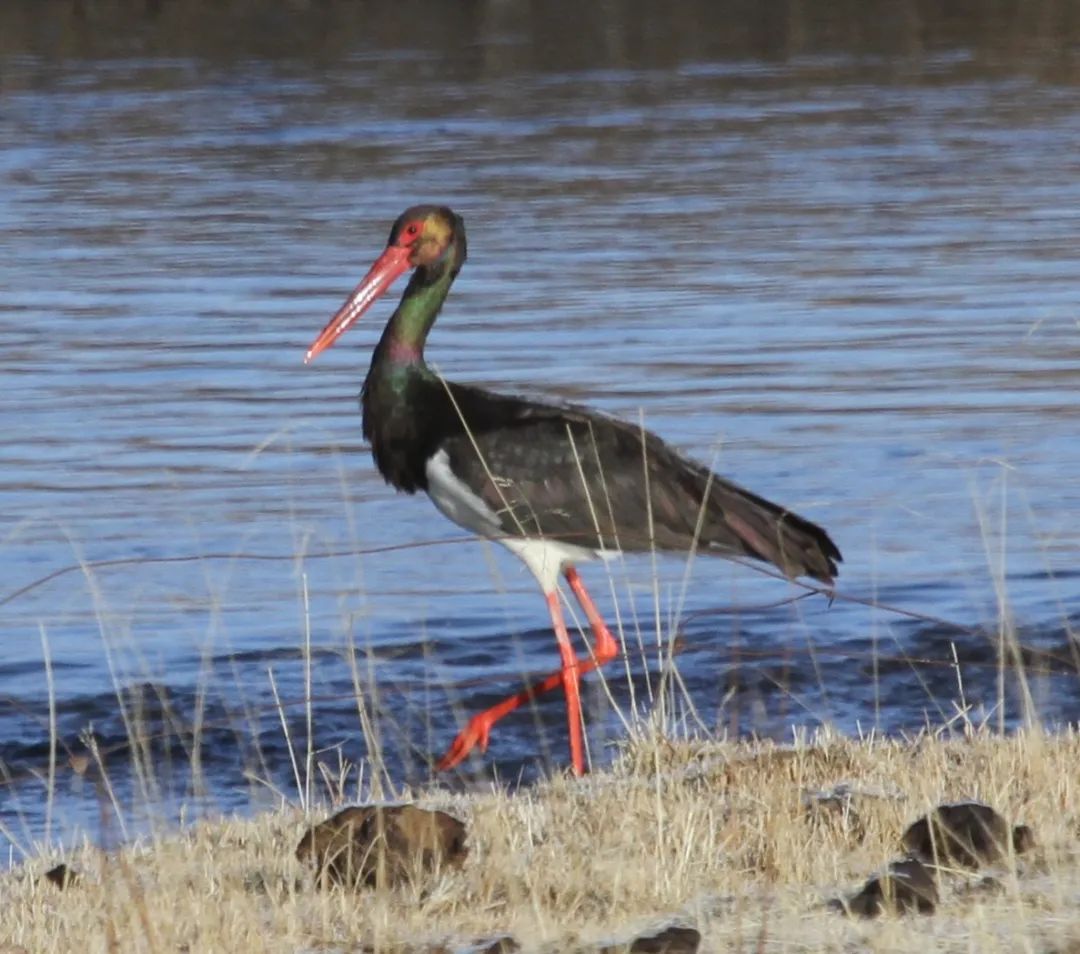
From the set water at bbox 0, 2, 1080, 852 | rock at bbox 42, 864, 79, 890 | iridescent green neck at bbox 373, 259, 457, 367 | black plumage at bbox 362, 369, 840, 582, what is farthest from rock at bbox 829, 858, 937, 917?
iridescent green neck at bbox 373, 259, 457, 367

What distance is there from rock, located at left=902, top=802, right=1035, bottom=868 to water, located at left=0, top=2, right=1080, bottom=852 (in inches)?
30.7

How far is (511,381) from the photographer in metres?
11.0

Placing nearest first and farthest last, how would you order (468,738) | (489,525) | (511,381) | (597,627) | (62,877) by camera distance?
(62,877) → (468,738) → (489,525) → (597,627) → (511,381)

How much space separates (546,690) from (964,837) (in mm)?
2598

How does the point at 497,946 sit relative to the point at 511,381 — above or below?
above

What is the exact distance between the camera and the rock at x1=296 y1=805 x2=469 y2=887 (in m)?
4.29

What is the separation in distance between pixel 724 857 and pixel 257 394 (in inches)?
271

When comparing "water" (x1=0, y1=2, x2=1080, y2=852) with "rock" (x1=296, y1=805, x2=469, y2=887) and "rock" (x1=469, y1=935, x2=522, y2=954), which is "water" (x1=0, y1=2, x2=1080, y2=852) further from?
Result: "rock" (x1=469, y1=935, x2=522, y2=954)

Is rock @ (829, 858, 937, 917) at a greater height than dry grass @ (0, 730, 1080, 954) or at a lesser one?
greater

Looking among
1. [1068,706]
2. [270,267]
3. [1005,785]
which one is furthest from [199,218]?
[1005,785]

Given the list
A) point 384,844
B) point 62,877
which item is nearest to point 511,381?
point 62,877

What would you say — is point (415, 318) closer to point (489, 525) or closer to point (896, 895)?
point (489, 525)

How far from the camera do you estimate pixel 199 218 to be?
16984mm

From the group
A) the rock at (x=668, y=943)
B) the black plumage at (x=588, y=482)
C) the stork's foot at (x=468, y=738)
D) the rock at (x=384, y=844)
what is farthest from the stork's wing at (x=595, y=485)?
the rock at (x=668, y=943)
